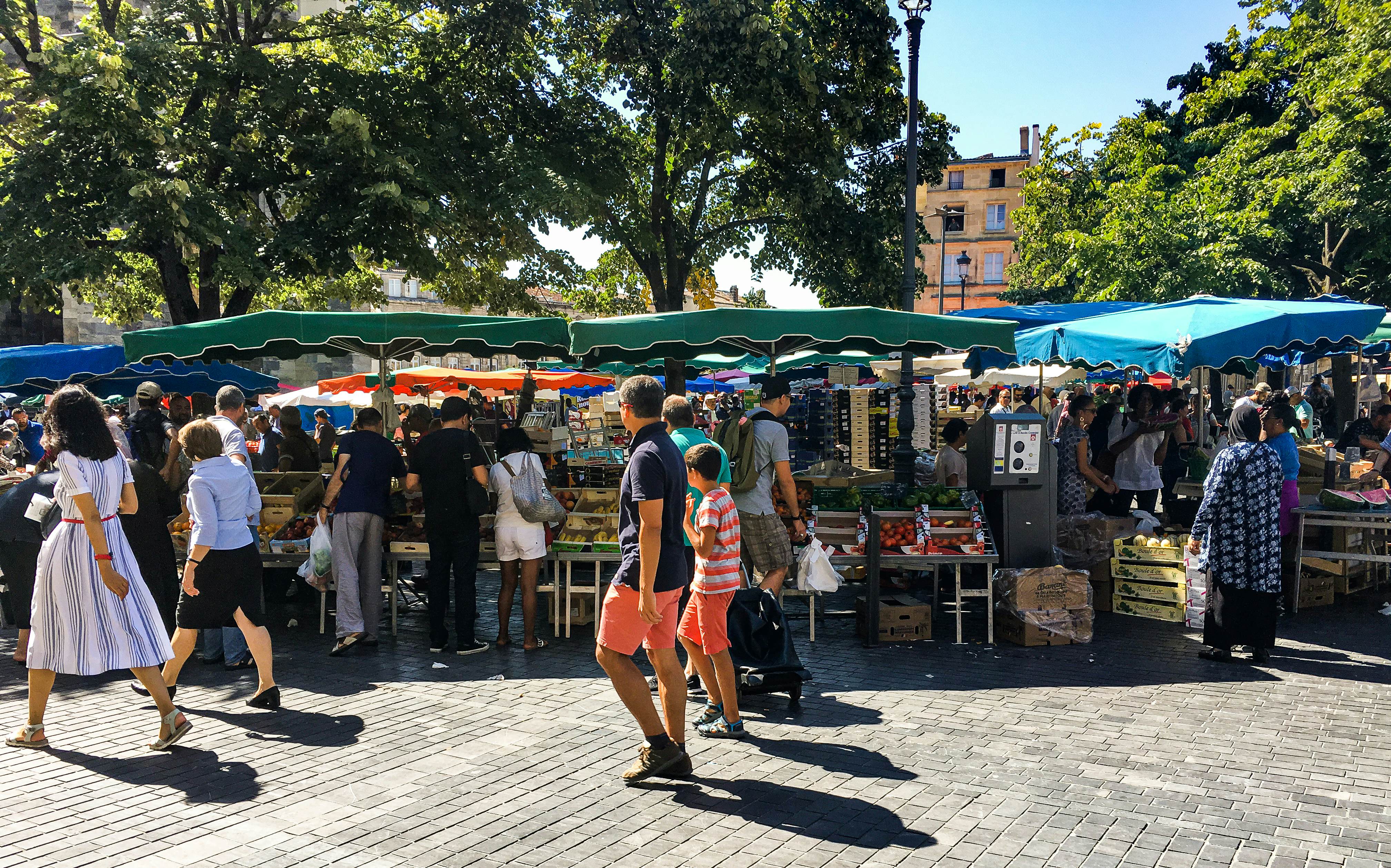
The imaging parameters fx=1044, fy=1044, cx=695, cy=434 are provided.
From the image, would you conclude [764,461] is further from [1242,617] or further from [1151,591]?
[1151,591]

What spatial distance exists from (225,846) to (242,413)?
332cm

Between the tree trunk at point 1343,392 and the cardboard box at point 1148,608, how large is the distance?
671 inches

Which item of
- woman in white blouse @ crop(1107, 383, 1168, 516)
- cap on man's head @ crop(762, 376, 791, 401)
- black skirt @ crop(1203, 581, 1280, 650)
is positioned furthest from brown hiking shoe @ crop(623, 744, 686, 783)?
woman in white blouse @ crop(1107, 383, 1168, 516)

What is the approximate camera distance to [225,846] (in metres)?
4.26

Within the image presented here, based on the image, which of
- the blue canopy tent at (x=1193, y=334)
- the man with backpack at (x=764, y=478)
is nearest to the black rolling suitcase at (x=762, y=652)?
the man with backpack at (x=764, y=478)

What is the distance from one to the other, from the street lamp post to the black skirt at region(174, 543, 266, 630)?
7825 millimetres

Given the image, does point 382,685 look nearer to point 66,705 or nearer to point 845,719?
point 66,705

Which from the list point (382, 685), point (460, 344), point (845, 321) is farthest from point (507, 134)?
point (382, 685)

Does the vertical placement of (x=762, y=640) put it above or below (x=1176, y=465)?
below

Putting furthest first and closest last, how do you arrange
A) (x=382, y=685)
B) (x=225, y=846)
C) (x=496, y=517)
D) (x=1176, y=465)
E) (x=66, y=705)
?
(x=1176, y=465), (x=496, y=517), (x=382, y=685), (x=66, y=705), (x=225, y=846)

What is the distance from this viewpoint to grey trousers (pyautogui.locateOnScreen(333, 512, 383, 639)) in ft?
25.6

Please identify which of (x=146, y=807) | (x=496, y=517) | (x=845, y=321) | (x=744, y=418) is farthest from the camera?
(x=845, y=321)

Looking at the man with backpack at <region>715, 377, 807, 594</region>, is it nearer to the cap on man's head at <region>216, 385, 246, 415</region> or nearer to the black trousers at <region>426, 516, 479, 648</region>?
the black trousers at <region>426, 516, 479, 648</region>

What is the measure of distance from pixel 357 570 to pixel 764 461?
3211mm
